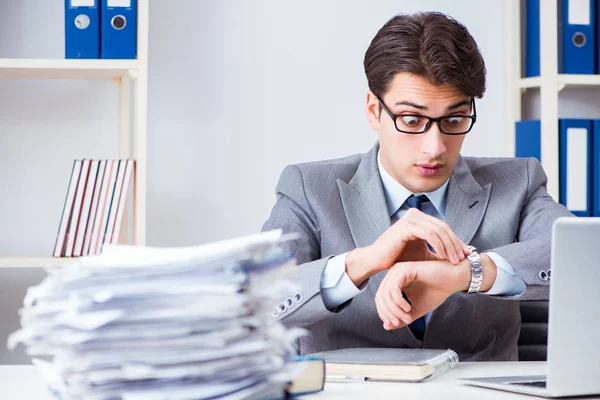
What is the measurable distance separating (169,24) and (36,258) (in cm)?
86

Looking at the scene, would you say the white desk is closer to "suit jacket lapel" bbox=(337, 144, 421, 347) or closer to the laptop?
the laptop

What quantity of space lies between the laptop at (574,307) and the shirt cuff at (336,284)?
0.59 metres

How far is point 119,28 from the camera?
Answer: 91.1 inches

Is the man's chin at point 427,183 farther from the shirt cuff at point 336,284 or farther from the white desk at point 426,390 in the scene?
the white desk at point 426,390

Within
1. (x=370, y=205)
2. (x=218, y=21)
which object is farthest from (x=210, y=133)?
(x=370, y=205)

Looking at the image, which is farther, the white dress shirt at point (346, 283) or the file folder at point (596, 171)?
the file folder at point (596, 171)

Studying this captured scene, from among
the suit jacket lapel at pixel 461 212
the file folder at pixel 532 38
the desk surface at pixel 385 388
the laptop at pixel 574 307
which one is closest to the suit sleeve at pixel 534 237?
the suit jacket lapel at pixel 461 212

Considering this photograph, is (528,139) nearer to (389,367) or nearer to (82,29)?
(82,29)

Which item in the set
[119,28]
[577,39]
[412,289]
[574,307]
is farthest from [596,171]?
[574,307]

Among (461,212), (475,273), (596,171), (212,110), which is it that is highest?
(212,110)

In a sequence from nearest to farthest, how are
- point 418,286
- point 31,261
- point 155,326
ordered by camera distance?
1. point 155,326
2. point 418,286
3. point 31,261

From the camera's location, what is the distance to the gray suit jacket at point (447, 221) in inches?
67.7

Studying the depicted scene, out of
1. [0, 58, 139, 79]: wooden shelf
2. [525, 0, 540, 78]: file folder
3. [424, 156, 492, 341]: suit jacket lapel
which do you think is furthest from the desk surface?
[525, 0, 540, 78]: file folder

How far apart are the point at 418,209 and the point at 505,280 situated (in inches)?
12.1
